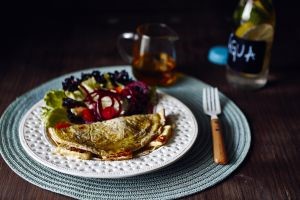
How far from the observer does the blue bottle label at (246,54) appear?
1.15 meters

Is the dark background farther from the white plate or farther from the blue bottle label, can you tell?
the white plate

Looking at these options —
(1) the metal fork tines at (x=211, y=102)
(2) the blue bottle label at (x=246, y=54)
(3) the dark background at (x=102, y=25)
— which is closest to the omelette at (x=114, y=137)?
(1) the metal fork tines at (x=211, y=102)

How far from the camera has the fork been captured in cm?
92

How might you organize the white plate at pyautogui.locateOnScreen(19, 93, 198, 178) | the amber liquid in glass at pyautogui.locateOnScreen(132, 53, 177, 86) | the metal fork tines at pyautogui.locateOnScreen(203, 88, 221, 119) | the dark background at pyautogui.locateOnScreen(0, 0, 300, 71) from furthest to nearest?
the dark background at pyautogui.locateOnScreen(0, 0, 300, 71) < the amber liquid in glass at pyautogui.locateOnScreen(132, 53, 177, 86) < the metal fork tines at pyautogui.locateOnScreen(203, 88, 221, 119) < the white plate at pyautogui.locateOnScreen(19, 93, 198, 178)

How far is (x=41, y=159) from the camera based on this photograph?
848 mm

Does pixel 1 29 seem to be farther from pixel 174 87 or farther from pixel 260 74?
pixel 260 74

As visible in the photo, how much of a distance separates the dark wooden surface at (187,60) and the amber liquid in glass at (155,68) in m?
0.12

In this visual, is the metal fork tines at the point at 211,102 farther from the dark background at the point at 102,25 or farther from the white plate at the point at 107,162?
the dark background at the point at 102,25

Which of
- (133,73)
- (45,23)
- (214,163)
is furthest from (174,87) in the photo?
(45,23)

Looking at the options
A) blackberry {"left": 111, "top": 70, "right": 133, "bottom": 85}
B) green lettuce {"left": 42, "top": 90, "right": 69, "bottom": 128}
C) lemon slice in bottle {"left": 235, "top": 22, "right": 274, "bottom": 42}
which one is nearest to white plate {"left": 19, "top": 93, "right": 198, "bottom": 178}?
green lettuce {"left": 42, "top": 90, "right": 69, "bottom": 128}

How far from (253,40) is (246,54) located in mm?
42

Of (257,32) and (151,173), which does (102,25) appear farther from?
(151,173)

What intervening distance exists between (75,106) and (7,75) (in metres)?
0.36

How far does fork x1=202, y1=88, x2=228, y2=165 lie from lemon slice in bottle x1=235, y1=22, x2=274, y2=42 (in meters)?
0.17
